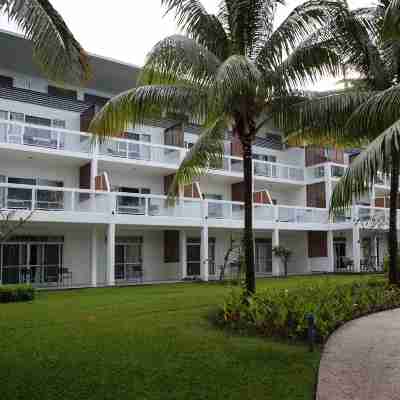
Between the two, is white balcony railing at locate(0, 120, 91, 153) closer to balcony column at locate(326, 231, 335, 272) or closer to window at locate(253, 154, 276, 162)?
window at locate(253, 154, 276, 162)

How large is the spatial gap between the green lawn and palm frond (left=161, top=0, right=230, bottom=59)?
6.02m

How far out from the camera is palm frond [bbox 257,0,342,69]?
1145cm

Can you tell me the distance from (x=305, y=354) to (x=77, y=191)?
15.1m

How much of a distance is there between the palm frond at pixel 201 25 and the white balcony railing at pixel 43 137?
12160mm

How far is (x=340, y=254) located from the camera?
116 ft

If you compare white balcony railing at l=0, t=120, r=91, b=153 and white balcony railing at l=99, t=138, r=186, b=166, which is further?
white balcony railing at l=99, t=138, r=186, b=166

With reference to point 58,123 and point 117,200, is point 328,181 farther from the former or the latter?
point 58,123

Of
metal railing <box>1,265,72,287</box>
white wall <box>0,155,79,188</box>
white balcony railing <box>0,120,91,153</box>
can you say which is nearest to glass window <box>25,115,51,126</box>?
white wall <box>0,155,79,188</box>

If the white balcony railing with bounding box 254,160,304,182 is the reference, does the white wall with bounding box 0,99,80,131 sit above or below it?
above

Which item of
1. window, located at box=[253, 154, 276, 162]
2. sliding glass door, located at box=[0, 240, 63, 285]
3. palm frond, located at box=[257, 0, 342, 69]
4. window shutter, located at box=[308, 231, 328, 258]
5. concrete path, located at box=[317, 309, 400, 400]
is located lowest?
concrete path, located at box=[317, 309, 400, 400]

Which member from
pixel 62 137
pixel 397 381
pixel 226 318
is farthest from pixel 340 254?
pixel 397 381

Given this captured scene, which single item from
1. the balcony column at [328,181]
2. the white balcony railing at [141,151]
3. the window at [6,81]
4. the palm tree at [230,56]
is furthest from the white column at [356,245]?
the window at [6,81]

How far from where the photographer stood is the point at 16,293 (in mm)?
15672

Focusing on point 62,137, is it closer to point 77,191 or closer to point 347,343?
point 77,191
